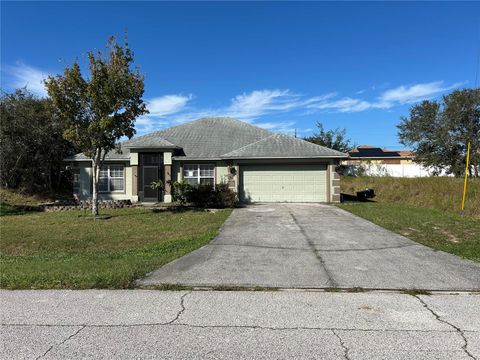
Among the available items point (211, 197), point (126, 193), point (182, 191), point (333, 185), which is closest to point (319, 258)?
point (211, 197)

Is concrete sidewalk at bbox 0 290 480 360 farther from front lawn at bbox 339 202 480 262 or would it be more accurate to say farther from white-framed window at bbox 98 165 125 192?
white-framed window at bbox 98 165 125 192

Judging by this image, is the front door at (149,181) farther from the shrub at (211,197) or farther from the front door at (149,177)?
the shrub at (211,197)

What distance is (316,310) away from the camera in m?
4.82

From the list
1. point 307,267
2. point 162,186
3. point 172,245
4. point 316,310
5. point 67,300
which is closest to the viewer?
point 316,310

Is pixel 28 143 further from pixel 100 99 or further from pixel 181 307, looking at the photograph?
pixel 181 307

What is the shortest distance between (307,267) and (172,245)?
3.65 metres

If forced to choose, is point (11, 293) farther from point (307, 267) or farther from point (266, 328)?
point (307, 267)

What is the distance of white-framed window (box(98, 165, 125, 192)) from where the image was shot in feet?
72.1

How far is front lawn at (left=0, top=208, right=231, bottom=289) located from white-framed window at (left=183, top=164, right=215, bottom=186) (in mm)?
5006

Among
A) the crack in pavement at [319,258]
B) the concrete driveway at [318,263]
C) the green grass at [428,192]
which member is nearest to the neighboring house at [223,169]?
the green grass at [428,192]

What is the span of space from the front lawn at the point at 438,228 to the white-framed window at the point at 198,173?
8.42 metres

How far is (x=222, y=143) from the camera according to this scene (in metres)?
23.0

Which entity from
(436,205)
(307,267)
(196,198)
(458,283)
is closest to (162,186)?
(196,198)

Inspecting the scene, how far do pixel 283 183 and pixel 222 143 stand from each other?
4731mm
